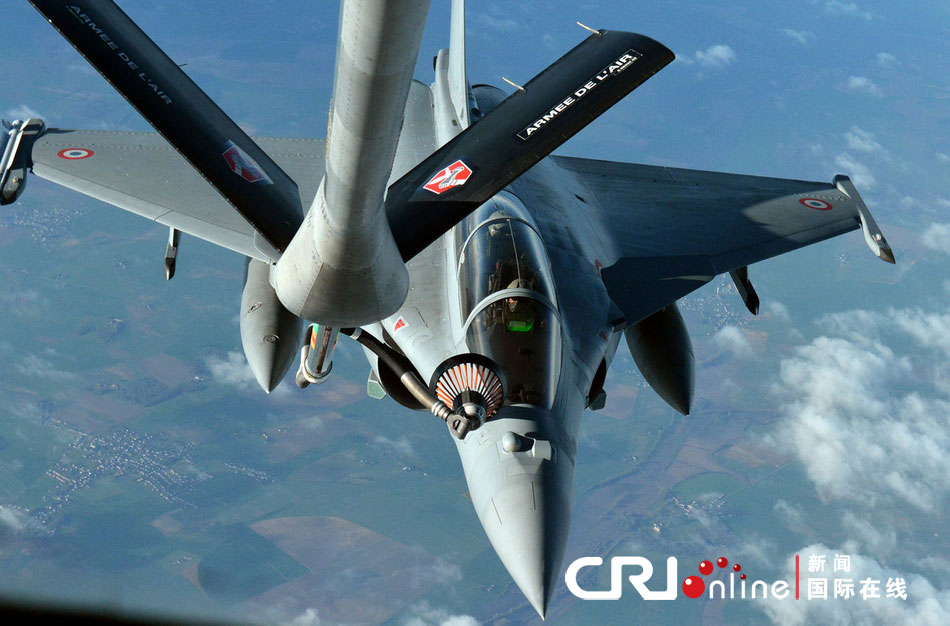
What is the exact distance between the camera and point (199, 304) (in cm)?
12475

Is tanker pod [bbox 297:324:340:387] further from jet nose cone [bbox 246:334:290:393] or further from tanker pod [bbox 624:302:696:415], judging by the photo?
tanker pod [bbox 624:302:696:415]

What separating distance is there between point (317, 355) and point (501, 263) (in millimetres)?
3693

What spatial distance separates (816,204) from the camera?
74.3 feet

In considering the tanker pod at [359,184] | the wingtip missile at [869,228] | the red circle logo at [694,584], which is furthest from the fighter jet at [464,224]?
the red circle logo at [694,584]

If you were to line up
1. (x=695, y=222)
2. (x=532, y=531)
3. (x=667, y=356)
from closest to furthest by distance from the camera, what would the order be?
(x=532, y=531) < (x=667, y=356) < (x=695, y=222)

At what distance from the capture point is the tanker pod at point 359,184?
6.13 meters

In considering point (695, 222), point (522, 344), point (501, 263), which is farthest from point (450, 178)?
point (695, 222)

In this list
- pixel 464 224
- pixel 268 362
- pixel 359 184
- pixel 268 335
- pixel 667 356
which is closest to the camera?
pixel 359 184

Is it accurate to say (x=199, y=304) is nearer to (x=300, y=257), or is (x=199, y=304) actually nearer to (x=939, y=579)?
(x=939, y=579)

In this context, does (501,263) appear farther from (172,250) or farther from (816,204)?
(816,204)

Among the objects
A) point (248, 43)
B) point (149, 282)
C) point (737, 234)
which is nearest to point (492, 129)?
point (737, 234)

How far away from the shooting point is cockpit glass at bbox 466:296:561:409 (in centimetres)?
1305

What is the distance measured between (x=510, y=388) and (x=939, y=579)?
340 ft

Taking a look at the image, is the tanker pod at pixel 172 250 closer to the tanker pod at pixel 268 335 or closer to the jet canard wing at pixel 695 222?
the tanker pod at pixel 268 335
